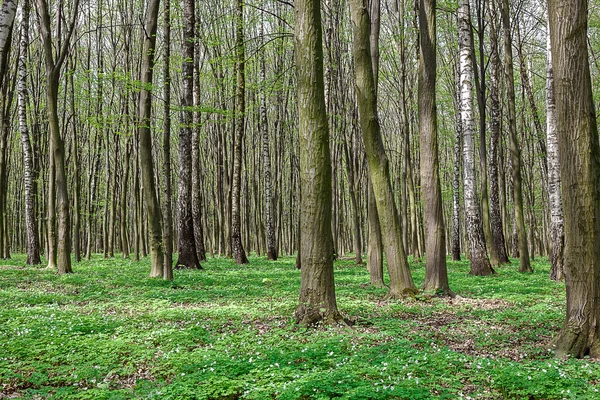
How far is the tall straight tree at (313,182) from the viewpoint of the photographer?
22.9 ft

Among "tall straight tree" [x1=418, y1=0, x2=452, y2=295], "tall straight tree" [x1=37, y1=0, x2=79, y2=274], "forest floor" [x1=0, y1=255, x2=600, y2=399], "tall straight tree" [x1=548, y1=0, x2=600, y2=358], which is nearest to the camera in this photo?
"forest floor" [x1=0, y1=255, x2=600, y2=399]

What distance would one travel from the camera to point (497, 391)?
13.8 ft

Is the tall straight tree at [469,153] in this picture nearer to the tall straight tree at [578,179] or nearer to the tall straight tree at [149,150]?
the tall straight tree at [578,179]

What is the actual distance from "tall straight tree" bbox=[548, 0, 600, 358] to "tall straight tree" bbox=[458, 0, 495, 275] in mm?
8953

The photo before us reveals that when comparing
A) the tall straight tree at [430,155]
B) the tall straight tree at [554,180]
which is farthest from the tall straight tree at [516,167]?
the tall straight tree at [430,155]

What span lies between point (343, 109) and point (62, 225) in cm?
1160

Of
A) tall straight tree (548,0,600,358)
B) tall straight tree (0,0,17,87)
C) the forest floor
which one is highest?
tall straight tree (0,0,17,87)

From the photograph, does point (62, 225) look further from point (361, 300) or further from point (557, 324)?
point (557, 324)

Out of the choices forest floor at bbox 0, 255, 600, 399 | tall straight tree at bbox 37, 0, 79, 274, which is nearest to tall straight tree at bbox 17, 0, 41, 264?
tall straight tree at bbox 37, 0, 79, 274

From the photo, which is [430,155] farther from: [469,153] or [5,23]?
[5,23]

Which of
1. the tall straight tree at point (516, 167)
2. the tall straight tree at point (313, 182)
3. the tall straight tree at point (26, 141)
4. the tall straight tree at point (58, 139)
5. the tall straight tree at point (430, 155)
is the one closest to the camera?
the tall straight tree at point (313, 182)

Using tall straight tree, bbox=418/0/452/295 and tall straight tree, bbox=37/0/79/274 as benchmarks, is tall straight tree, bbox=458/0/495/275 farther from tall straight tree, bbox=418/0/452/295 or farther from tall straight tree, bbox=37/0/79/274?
tall straight tree, bbox=37/0/79/274

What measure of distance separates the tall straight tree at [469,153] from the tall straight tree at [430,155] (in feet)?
13.2

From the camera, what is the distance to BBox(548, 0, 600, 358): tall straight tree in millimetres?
5141
